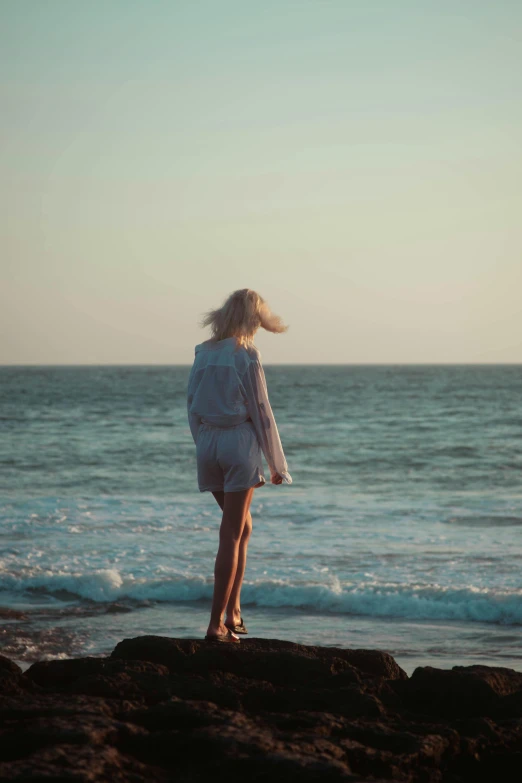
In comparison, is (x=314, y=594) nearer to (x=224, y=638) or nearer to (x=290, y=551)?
(x=290, y=551)

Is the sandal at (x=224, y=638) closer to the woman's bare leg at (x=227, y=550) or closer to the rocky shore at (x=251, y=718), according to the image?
the woman's bare leg at (x=227, y=550)

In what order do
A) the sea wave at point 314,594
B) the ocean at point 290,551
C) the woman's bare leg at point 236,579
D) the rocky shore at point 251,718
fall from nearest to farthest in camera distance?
the rocky shore at point 251,718
the woman's bare leg at point 236,579
the ocean at point 290,551
the sea wave at point 314,594

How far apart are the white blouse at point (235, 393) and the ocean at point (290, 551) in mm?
2624

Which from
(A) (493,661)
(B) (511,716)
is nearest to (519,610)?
(A) (493,661)

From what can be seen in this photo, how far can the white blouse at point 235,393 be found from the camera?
472 centimetres

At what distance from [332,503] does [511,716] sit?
11209 mm

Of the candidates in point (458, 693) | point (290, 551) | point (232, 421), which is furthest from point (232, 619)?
point (290, 551)

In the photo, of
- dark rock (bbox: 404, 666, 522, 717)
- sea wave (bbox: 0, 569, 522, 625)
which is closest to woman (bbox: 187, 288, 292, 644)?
dark rock (bbox: 404, 666, 522, 717)

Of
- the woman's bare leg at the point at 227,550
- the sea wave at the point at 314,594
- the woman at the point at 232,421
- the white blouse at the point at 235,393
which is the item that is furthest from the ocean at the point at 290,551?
the white blouse at the point at 235,393

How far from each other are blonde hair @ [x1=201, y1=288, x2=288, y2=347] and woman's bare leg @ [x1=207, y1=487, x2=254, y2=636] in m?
0.82

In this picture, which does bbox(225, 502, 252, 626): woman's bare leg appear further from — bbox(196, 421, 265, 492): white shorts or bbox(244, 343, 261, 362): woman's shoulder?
bbox(244, 343, 261, 362): woman's shoulder

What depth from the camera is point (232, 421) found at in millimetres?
4746

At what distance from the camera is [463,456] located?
23.0 m

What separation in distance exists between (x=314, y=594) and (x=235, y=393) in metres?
4.57
